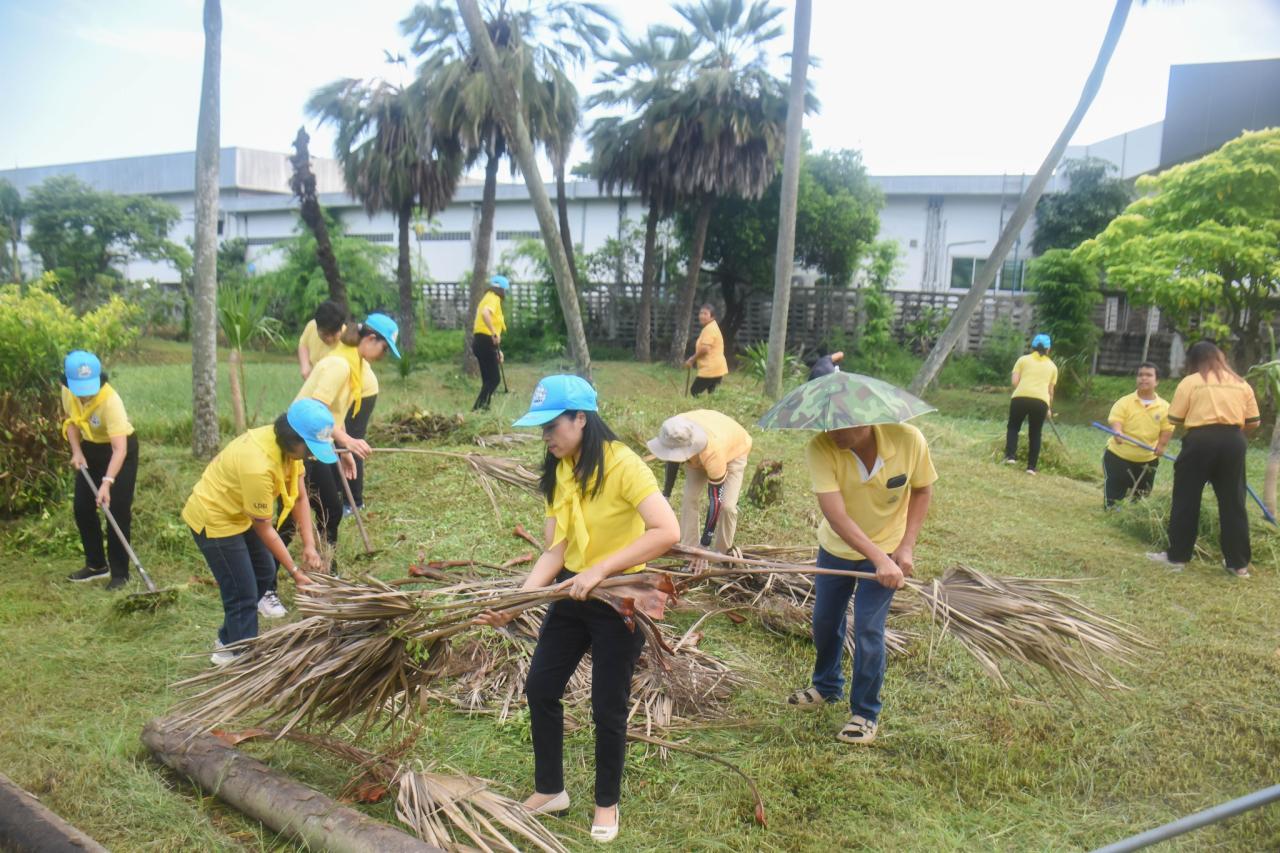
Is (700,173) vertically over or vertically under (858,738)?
over

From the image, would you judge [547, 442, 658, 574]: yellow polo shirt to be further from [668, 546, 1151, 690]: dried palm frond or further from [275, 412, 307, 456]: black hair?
[275, 412, 307, 456]: black hair

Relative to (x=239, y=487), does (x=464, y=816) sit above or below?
below

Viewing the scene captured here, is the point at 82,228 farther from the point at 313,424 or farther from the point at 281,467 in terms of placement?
the point at 313,424

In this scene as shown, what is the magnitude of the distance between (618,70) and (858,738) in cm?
1666

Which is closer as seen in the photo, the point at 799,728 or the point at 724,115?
the point at 799,728

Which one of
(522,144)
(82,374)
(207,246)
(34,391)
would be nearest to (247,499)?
(82,374)

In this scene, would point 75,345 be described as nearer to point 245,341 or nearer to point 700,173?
point 245,341

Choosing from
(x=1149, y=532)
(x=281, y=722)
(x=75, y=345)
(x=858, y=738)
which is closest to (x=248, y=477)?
(x=281, y=722)

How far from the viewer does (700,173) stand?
17438mm

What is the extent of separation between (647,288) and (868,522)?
16.4 meters

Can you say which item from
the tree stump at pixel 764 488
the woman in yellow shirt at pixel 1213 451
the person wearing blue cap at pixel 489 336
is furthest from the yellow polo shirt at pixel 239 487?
the person wearing blue cap at pixel 489 336

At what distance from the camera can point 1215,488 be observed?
20.7 feet

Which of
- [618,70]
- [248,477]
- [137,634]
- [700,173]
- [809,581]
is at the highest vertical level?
[618,70]

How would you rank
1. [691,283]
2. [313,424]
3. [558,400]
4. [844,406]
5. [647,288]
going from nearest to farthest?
1. [558,400]
2. [844,406]
3. [313,424]
4. [691,283]
5. [647,288]
